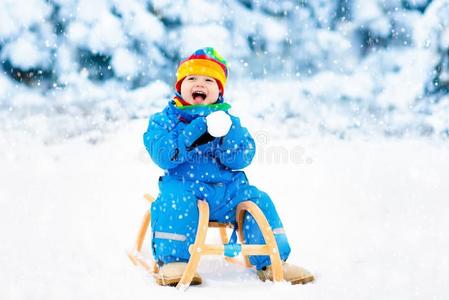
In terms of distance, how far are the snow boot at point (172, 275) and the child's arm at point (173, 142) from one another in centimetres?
47

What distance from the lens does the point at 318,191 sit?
446 cm

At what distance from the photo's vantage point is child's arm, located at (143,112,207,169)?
2.25 m

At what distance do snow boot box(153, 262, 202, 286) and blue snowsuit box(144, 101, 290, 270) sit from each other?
0.16ft

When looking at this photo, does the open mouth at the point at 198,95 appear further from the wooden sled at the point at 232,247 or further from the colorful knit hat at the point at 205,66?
the wooden sled at the point at 232,247

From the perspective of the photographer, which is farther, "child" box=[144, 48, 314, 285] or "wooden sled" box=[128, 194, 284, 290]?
"child" box=[144, 48, 314, 285]

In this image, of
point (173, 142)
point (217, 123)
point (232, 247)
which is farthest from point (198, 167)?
point (232, 247)

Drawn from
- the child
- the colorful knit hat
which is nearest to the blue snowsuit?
the child

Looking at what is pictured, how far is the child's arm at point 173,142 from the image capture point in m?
2.25

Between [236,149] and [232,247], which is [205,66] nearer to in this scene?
[236,149]

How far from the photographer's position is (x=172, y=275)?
6.87 feet

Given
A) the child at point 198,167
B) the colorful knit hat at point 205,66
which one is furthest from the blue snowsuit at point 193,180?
the colorful knit hat at point 205,66

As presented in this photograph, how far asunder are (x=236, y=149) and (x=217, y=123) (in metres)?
0.29

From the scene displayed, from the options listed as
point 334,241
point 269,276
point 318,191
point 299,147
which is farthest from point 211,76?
point 299,147

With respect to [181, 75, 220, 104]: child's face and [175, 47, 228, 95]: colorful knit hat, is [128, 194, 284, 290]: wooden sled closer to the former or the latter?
[181, 75, 220, 104]: child's face
